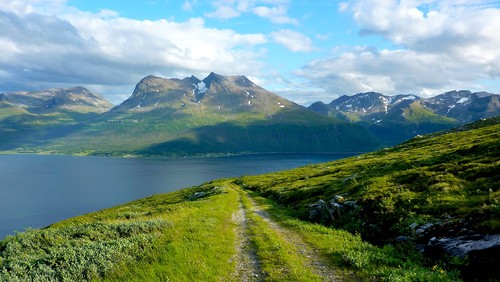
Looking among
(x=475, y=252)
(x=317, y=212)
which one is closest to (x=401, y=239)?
(x=475, y=252)

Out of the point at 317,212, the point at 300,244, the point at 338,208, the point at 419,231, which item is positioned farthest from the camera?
the point at 317,212

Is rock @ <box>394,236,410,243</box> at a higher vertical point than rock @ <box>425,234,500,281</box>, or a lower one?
lower

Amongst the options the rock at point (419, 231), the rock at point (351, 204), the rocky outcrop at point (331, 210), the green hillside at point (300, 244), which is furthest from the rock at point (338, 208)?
the rock at point (419, 231)

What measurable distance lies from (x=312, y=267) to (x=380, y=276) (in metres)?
3.40

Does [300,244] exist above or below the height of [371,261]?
below

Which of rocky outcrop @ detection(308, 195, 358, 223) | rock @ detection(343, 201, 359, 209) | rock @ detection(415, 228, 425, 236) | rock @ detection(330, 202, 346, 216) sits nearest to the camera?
rock @ detection(415, 228, 425, 236)

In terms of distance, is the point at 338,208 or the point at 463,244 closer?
the point at 463,244

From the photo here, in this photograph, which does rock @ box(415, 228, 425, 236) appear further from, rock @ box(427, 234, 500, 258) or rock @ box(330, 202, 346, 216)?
rock @ box(330, 202, 346, 216)

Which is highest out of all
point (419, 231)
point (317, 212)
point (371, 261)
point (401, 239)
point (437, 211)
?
point (437, 211)

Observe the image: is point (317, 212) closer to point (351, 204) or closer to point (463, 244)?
point (351, 204)

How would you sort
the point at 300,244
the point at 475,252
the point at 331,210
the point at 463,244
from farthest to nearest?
1. the point at 331,210
2. the point at 300,244
3. the point at 463,244
4. the point at 475,252

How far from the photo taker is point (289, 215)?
124 feet

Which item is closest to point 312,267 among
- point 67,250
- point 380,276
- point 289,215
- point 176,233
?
point 380,276

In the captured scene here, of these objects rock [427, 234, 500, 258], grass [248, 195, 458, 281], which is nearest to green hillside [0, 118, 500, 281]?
grass [248, 195, 458, 281]
